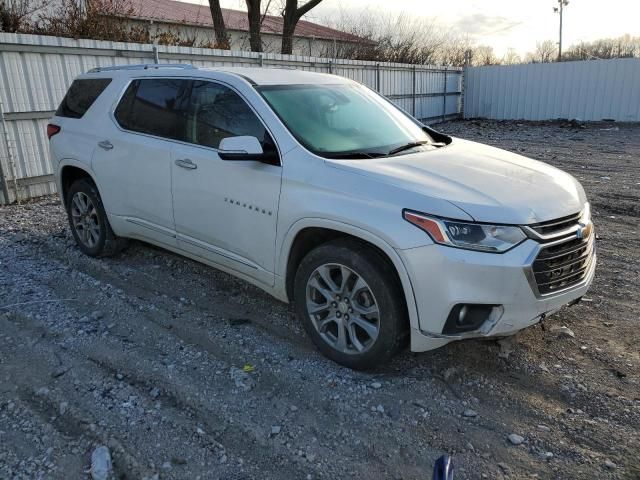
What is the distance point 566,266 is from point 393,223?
1069 millimetres

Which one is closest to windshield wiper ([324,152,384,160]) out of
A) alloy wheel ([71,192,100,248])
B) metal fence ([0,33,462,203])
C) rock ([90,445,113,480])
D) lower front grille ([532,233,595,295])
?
lower front grille ([532,233,595,295])

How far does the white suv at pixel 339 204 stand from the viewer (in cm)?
284

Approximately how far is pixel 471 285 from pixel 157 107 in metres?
3.08

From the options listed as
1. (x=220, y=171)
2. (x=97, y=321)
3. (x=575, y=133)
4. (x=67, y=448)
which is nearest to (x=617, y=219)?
(x=220, y=171)

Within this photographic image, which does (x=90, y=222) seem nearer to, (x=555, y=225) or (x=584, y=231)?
(x=555, y=225)

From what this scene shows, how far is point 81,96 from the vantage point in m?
5.22

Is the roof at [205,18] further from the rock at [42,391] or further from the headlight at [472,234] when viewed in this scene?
the headlight at [472,234]

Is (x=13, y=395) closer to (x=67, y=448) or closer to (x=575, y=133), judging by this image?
(x=67, y=448)

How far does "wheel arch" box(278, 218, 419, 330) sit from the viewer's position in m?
2.92

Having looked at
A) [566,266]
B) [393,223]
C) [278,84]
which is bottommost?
[566,266]

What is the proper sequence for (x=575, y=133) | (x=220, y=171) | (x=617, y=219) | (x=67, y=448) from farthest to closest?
1. (x=575, y=133)
2. (x=617, y=219)
3. (x=220, y=171)
4. (x=67, y=448)

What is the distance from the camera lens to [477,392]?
316 centimetres

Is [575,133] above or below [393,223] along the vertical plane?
below

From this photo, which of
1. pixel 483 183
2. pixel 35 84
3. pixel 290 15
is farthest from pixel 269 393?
pixel 290 15
